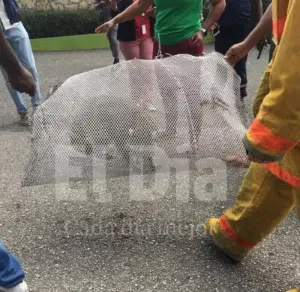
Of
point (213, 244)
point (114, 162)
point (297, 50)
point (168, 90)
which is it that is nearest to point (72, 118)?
point (114, 162)

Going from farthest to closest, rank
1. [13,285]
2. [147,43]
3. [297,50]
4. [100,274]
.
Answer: [147,43] < [100,274] < [13,285] < [297,50]

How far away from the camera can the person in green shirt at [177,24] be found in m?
3.20

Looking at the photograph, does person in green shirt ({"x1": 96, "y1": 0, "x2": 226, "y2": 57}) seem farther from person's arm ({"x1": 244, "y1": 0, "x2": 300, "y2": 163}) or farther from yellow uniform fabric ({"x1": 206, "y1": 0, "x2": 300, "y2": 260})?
person's arm ({"x1": 244, "y1": 0, "x2": 300, "y2": 163})

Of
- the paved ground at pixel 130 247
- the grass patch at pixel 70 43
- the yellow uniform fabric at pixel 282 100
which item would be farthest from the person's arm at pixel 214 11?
the grass patch at pixel 70 43

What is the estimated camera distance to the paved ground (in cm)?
229

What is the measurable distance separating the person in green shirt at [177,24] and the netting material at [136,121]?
21.9 inches

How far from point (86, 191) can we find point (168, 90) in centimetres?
97

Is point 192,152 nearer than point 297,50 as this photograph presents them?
No

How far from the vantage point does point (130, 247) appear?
8.39 ft

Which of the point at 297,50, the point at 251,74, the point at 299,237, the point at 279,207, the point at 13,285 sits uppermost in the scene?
the point at 297,50

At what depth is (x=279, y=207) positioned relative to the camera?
84.6 inches

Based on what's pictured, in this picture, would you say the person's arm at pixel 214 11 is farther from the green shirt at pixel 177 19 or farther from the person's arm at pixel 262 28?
the person's arm at pixel 262 28

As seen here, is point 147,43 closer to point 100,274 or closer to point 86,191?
point 86,191

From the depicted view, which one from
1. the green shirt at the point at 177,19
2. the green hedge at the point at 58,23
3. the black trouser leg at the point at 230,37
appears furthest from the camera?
the green hedge at the point at 58,23
